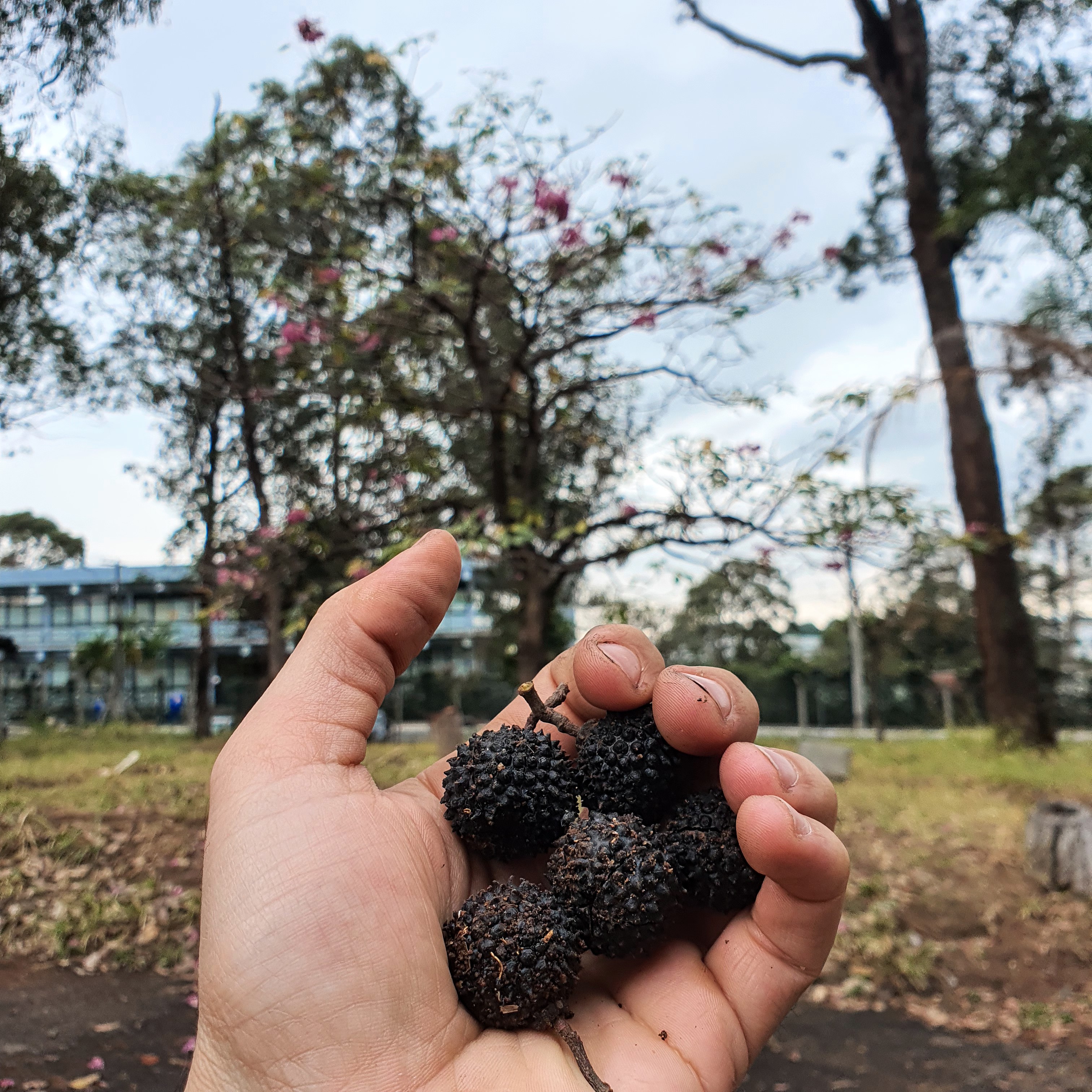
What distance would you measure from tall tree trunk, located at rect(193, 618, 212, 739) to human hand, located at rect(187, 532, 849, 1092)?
1047 cm

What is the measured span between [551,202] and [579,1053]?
4452 mm

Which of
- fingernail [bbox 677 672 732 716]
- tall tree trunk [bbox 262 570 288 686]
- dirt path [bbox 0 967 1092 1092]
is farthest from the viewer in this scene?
tall tree trunk [bbox 262 570 288 686]

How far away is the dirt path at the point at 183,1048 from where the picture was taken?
316 centimetres

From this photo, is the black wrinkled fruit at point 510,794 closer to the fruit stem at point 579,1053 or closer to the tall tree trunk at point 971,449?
the fruit stem at point 579,1053

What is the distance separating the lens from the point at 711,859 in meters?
1.41

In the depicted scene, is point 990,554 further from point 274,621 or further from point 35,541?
point 35,541

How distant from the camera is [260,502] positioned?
8.16 meters

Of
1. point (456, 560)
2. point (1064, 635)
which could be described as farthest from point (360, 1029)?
point (1064, 635)

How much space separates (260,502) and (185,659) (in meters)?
9.87

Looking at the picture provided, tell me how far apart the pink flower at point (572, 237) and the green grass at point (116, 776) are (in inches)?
123

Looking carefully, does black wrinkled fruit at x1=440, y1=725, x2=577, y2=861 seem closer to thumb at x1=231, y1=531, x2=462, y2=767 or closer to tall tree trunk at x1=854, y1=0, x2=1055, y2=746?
thumb at x1=231, y1=531, x2=462, y2=767

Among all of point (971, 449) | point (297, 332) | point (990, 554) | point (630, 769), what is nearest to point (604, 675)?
point (630, 769)

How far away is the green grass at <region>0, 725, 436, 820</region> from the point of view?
17.1ft

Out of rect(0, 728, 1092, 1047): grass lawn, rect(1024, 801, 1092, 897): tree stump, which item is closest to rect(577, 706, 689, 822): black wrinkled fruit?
rect(0, 728, 1092, 1047): grass lawn
